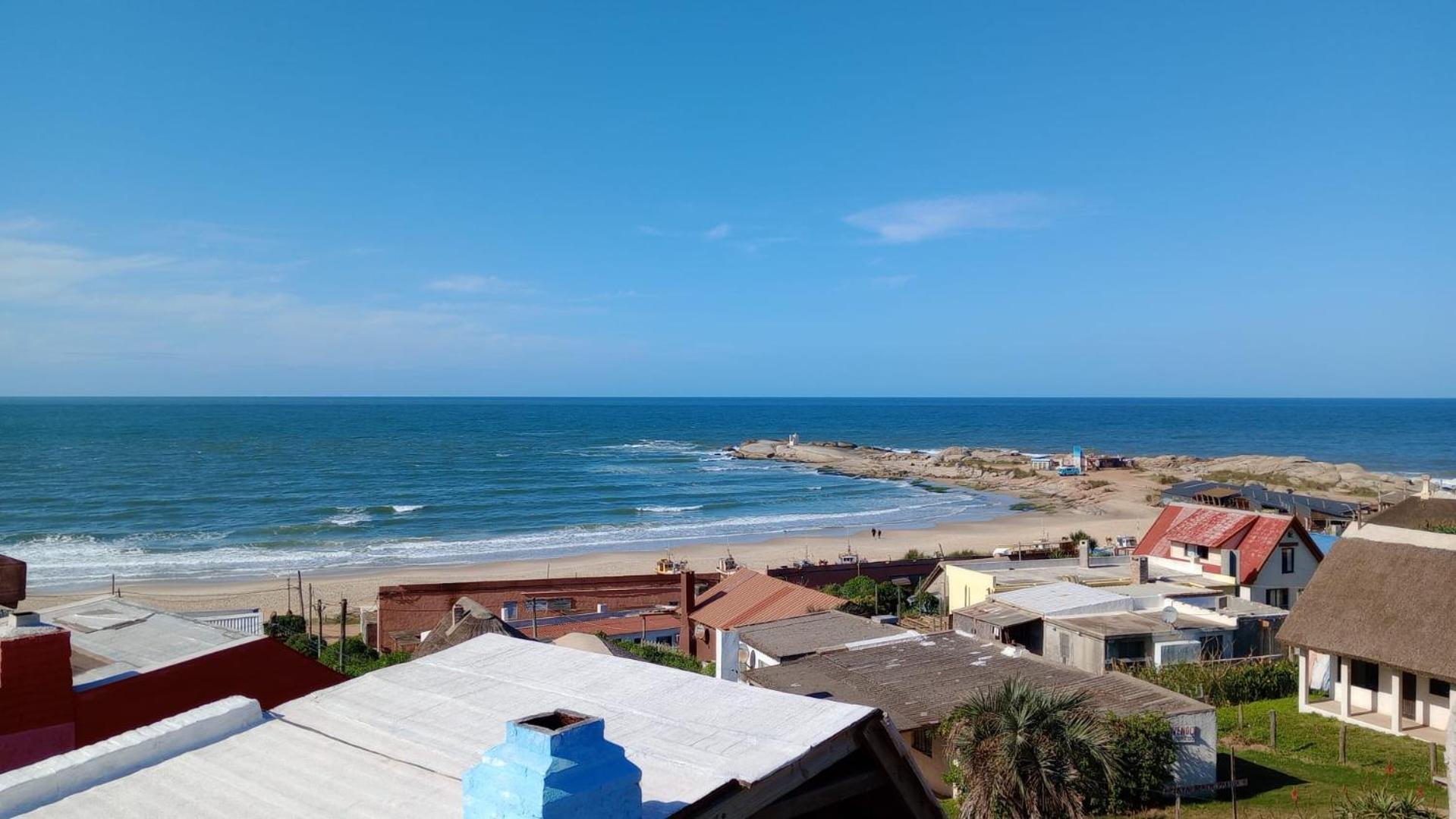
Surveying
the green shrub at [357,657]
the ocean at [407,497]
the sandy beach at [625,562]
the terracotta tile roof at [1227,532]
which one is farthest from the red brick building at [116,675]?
the ocean at [407,497]

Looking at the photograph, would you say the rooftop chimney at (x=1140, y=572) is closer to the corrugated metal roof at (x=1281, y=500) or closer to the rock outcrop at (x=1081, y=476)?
the corrugated metal roof at (x=1281, y=500)

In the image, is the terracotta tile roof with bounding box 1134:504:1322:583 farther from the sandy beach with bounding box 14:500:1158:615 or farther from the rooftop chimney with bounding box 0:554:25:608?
the rooftop chimney with bounding box 0:554:25:608

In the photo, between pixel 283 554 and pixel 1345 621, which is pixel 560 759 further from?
pixel 283 554

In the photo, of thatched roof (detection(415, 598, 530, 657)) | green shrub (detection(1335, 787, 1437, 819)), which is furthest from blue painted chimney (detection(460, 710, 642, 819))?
thatched roof (detection(415, 598, 530, 657))

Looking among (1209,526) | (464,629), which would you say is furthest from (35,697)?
(1209,526)

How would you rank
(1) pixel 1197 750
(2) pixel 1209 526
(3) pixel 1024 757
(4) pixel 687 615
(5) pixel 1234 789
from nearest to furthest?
(3) pixel 1024 757 < (5) pixel 1234 789 < (1) pixel 1197 750 < (4) pixel 687 615 < (2) pixel 1209 526

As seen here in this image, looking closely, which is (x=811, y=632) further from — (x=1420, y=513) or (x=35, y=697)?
(x=1420, y=513)
